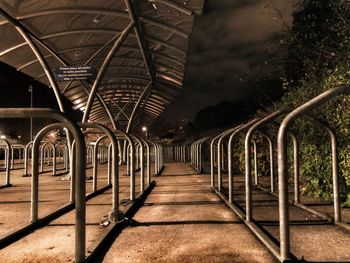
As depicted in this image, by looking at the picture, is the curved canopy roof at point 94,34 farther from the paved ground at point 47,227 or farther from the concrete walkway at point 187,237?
the concrete walkway at point 187,237

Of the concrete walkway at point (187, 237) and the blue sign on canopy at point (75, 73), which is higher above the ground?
the blue sign on canopy at point (75, 73)

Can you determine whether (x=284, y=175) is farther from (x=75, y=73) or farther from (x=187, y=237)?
(x=75, y=73)

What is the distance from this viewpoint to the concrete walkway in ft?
11.0

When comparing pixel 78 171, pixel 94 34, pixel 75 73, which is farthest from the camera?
pixel 94 34

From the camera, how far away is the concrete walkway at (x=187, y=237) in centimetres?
334

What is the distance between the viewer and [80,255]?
312 cm

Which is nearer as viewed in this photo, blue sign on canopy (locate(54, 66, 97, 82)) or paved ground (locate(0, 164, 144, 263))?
paved ground (locate(0, 164, 144, 263))

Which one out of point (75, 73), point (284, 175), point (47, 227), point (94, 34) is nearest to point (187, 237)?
point (284, 175)

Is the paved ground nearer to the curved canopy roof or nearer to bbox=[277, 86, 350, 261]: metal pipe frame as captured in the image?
bbox=[277, 86, 350, 261]: metal pipe frame

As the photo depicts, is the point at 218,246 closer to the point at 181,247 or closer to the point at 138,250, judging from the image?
the point at 181,247

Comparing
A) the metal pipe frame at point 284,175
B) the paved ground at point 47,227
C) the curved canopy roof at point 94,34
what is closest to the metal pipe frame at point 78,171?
the paved ground at point 47,227

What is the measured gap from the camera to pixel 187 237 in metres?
3.96

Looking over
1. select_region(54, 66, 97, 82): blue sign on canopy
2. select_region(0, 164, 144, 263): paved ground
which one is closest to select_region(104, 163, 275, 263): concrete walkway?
select_region(0, 164, 144, 263): paved ground

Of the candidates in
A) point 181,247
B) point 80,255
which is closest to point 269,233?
point 181,247
